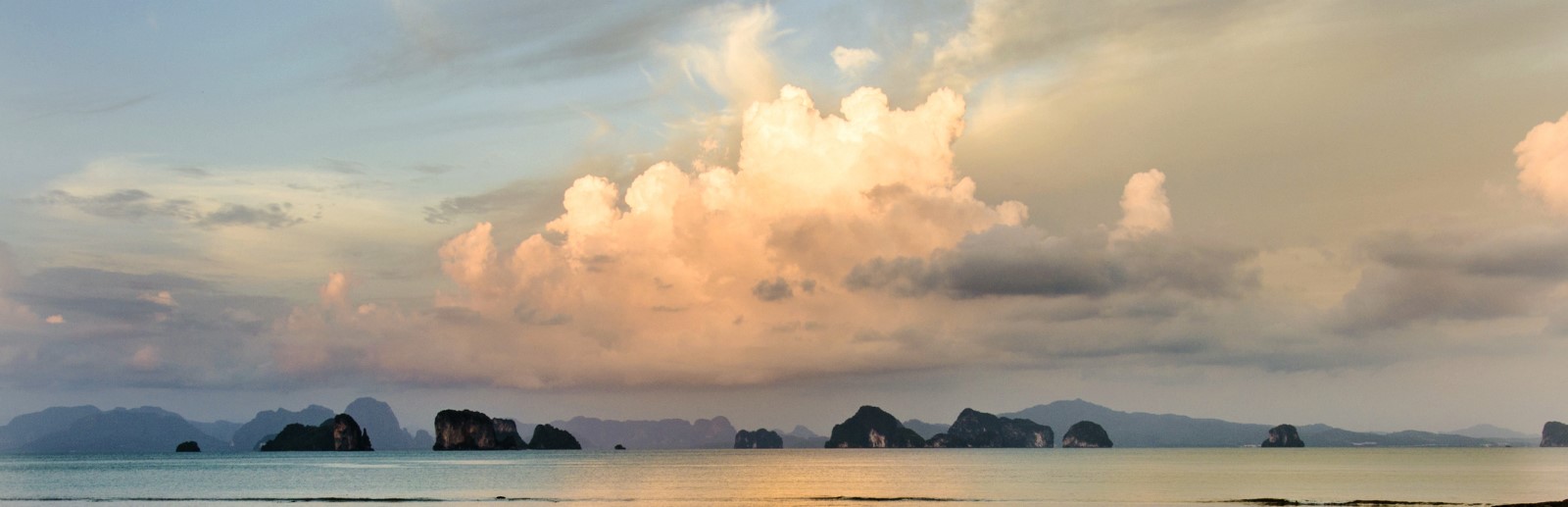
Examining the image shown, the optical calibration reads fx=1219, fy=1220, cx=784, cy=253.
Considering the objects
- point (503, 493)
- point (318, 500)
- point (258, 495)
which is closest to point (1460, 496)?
point (503, 493)

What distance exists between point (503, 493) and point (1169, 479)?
318 feet

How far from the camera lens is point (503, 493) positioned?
140500mm

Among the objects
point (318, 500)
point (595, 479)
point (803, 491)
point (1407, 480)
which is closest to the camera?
point (318, 500)

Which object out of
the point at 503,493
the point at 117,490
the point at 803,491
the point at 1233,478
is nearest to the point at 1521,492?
the point at 1233,478

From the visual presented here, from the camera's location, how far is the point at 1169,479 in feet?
587

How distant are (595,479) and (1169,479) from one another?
3361 inches

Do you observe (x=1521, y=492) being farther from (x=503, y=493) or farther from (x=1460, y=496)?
(x=503, y=493)

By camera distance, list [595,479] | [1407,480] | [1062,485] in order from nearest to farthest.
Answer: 1. [1062,485]
2. [1407,480]
3. [595,479]

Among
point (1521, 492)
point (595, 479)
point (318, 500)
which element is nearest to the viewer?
point (318, 500)

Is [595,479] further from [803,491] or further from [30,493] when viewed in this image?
[30,493]

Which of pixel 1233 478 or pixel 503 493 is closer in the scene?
pixel 503 493

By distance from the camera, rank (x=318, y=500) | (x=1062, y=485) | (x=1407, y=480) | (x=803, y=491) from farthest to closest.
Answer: (x=1407, y=480) < (x=1062, y=485) < (x=803, y=491) < (x=318, y=500)

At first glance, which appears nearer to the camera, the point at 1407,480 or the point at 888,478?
the point at 1407,480

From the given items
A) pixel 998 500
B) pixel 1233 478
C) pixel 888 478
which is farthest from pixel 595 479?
pixel 1233 478
